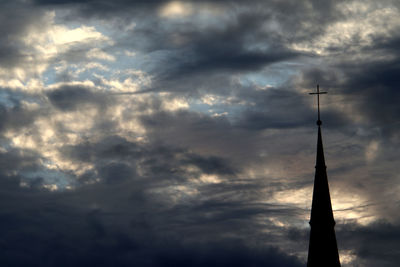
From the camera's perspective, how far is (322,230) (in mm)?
120875

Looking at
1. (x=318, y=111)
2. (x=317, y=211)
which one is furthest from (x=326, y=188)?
(x=318, y=111)

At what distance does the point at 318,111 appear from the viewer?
12975cm

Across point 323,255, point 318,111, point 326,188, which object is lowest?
point 323,255

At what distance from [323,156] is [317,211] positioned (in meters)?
8.89

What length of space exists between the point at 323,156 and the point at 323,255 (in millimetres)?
15298

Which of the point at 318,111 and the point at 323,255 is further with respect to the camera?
the point at 318,111

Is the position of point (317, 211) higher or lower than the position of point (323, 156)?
lower

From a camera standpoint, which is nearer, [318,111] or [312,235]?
[312,235]

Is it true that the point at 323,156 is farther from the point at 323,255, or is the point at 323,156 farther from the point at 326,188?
the point at 323,255

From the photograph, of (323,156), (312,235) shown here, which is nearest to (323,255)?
(312,235)

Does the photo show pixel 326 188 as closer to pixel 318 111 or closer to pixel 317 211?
pixel 317 211

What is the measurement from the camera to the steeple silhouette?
391 ft

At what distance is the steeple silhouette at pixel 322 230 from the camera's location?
119188mm

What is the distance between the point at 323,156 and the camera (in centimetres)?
12600
